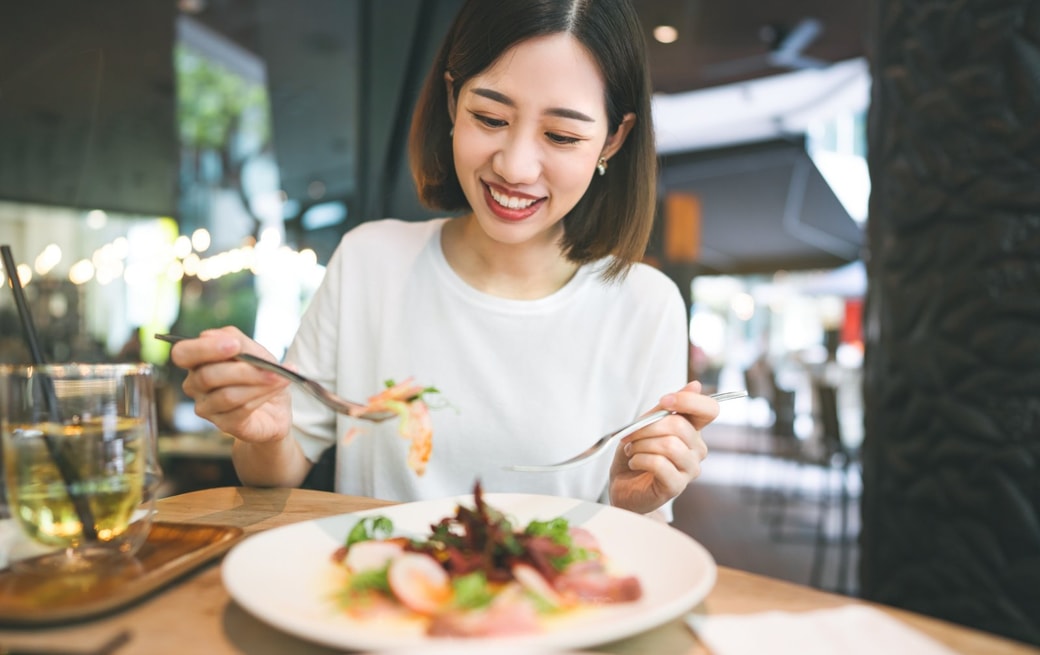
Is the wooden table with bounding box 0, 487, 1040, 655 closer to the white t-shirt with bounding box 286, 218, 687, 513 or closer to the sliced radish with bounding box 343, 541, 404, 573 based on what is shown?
the sliced radish with bounding box 343, 541, 404, 573

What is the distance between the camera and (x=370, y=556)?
0.78 metres

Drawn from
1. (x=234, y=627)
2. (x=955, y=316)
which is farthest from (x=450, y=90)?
(x=955, y=316)

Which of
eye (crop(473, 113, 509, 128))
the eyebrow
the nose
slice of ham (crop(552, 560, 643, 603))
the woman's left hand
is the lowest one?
slice of ham (crop(552, 560, 643, 603))

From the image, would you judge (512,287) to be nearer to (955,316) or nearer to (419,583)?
(419,583)

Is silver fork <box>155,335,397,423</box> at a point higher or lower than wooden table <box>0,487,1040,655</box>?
higher

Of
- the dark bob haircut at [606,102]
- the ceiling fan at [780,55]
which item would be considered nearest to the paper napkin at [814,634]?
the dark bob haircut at [606,102]

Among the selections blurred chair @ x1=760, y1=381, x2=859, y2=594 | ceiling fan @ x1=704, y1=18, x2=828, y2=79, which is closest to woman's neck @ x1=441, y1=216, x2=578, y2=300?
blurred chair @ x1=760, y1=381, x2=859, y2=594

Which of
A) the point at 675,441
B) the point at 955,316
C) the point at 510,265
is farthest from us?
the point at 955,316

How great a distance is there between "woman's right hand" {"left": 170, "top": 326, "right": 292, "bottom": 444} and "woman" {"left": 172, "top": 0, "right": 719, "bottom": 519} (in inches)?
Result: 12.1

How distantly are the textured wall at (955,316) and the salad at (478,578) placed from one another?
1543 mm

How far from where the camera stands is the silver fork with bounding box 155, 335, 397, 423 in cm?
94

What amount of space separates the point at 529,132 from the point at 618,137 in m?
0.36

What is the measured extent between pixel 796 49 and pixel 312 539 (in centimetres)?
712

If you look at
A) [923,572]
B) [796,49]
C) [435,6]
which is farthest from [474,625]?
[796,49]
